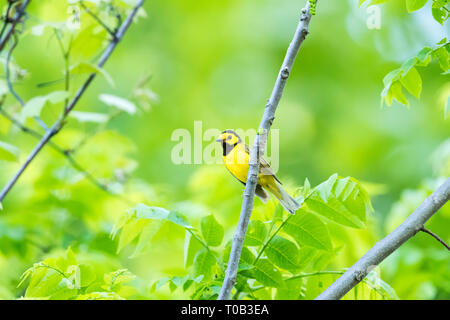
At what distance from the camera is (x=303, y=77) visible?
34.6ft

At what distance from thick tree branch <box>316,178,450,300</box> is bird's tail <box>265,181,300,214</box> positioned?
487mm

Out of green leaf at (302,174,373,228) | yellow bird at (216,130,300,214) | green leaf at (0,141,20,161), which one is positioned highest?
yellow bird at (216,130,300,214)

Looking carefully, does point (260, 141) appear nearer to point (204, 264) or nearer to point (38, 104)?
point (204, 264)

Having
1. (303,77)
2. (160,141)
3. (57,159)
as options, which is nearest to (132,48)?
(160,141)

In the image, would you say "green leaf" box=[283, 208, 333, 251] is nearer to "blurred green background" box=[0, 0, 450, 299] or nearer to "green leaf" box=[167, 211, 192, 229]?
"green leaf" box=[167, 211, 192, 229]

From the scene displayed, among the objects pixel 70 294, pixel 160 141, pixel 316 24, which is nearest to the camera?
pixel 70 294

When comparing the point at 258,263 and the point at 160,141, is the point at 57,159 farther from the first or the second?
the point at 160,141

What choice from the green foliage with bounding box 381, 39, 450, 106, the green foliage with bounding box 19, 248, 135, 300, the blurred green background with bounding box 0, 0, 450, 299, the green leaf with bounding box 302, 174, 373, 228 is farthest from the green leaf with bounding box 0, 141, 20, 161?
the blurred green background with bounding box 0, 0, 450, 299

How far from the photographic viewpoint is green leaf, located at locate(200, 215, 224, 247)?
7.36ft

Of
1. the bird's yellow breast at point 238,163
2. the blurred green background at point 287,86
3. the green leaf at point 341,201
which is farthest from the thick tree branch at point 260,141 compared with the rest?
the blurred green background at point 287,86

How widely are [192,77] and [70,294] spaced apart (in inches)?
352

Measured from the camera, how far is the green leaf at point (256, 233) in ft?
7.13

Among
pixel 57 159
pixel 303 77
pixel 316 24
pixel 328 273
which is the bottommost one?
pixel 328 273
